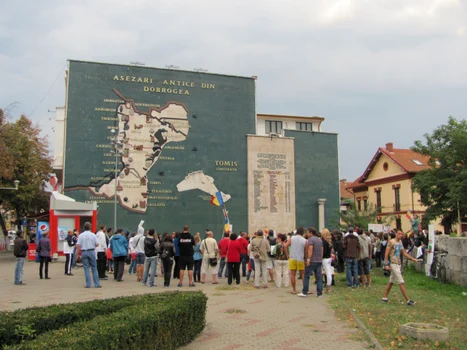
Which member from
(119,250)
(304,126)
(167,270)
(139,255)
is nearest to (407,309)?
(167,270)

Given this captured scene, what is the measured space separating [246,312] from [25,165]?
31066mm

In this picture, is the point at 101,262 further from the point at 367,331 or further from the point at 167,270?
the point at 367,331

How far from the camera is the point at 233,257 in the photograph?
1552 cm

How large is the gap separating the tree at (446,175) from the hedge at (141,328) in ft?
101

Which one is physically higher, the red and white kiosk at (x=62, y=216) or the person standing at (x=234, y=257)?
the red and white kiosk at (x=62, y=216)

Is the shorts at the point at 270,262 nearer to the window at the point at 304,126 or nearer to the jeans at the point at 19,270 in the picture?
the jeans at the point at 19,270

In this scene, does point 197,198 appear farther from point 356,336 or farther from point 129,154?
point 356,336

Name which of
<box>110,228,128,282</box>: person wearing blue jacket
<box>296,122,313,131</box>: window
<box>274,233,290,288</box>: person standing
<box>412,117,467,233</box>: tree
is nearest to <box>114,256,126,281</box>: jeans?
<box>110,228,128,282</box>: person wearing blue jacket

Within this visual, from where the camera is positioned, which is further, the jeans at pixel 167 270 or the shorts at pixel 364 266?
the shorts at pixel 364 266

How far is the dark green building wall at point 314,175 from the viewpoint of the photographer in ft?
110

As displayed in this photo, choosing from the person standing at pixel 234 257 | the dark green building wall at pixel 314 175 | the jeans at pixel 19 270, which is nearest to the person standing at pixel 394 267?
the person standing at pixel 234 257

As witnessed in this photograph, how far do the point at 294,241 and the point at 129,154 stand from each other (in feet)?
61.8

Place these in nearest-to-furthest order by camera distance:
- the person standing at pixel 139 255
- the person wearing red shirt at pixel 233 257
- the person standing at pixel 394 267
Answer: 1. the person standing at pixel 394 267
2. the person wearing red shirt at pixel 233 257
3. the person standing at pixel 139 255

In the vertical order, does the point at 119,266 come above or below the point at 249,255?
below
